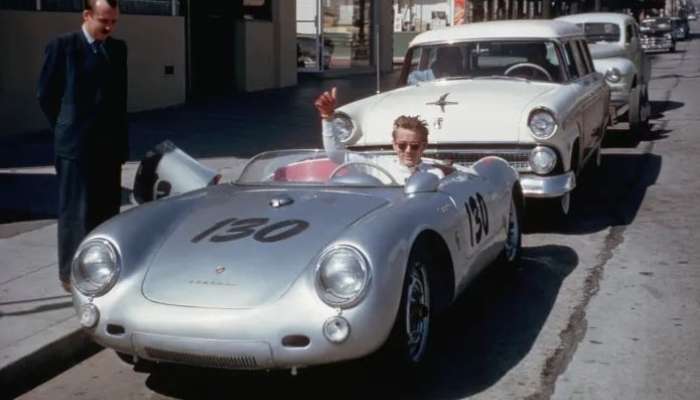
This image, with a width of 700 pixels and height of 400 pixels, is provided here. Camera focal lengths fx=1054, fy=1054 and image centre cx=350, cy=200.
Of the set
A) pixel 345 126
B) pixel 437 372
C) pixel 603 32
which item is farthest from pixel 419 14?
pixel 437 372

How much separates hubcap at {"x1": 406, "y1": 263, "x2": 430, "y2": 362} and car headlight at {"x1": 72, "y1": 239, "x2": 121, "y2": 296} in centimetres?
139

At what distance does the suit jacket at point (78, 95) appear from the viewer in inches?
243

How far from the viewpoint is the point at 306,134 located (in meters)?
15.3

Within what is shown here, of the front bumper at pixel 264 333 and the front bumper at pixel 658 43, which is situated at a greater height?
the front bumper at pixel 658 43

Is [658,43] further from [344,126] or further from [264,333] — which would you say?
[264,333]

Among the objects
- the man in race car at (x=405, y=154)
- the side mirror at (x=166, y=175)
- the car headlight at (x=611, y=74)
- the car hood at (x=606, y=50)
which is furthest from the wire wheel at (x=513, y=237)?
the car hood at (x=606, y=50)

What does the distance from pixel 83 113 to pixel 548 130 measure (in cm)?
373

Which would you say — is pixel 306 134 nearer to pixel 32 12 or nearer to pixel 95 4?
pixel 32 12

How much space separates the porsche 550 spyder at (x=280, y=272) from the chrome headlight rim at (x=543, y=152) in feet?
8.24

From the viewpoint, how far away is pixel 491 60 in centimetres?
992

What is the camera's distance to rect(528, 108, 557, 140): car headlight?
8.23 meters

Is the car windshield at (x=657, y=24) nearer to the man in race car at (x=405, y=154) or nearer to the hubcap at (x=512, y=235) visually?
the hubcap at (x=512, y=235)

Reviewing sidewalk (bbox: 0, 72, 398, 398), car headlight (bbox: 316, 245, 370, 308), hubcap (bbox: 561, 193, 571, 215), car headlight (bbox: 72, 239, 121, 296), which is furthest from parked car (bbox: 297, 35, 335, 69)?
car headlight (bbox: 316, 245, 370, 308)

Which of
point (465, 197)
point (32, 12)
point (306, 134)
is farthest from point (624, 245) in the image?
point (32, 12)
